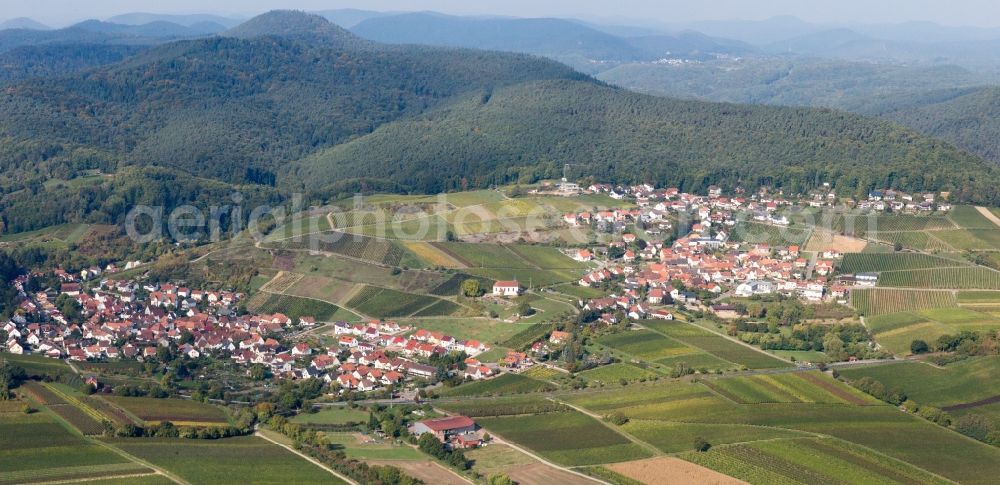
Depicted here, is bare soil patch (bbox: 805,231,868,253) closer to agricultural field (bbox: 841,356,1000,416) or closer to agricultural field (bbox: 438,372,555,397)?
agricultural field (bbox: 841,356,1000,416)

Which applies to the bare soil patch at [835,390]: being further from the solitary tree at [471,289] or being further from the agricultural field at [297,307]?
the agricultural field at [297,307]

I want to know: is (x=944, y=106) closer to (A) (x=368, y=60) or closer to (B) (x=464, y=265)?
(A) (x=368, y=60)

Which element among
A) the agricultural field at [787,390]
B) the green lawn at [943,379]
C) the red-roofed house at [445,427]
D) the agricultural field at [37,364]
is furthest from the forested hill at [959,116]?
the agricultural field at [37,364]

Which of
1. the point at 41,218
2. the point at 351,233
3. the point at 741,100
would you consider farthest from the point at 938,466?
the point at 741,100

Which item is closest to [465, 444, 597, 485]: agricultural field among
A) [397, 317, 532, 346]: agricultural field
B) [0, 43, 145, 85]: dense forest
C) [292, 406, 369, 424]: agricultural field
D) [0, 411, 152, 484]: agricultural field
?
[292, 406, 369, 424]: agricultural field

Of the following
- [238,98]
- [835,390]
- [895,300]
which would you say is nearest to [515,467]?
[835,390]
